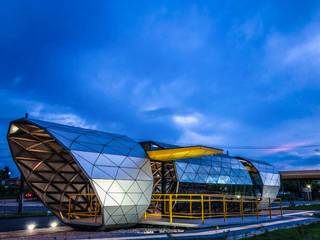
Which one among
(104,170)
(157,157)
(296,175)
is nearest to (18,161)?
(104,170)

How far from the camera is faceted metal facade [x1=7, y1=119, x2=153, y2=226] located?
15.7m

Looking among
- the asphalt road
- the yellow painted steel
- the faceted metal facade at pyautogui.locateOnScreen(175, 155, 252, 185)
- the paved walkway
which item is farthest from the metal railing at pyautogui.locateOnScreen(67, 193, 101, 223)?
the faceted metal facade at pyautogui.locateOnScreen(175, 155, 252, 185)

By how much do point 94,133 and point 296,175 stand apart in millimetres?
55884

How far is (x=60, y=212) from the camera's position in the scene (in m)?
20.0

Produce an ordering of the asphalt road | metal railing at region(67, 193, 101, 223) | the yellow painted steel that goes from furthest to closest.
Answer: metal railing at region(67, 193, 101, 223), the asphalt road, the yellow painted steel

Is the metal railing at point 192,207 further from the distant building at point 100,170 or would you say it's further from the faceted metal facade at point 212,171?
the faceted metal facade at point 212,171

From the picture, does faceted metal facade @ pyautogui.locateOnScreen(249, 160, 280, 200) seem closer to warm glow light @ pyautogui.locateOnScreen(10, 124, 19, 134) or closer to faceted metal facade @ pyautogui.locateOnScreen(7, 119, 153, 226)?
faceted metal facade @ pyautogui.locateOnScreen(7, 119, 153, 226)

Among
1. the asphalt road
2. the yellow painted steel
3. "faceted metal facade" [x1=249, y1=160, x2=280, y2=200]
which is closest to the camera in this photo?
the yellow painted steel

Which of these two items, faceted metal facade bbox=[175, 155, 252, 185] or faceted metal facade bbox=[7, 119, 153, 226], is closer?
faceted metal facade bbox=[7, 119, 153, 226]

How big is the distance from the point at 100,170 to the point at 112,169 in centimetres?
80

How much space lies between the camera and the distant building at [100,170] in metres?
16.1

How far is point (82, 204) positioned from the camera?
22.8 meters

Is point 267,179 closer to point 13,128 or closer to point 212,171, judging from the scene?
point 212,171

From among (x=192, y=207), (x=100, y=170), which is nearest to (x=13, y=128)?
(x=100, y=170)
